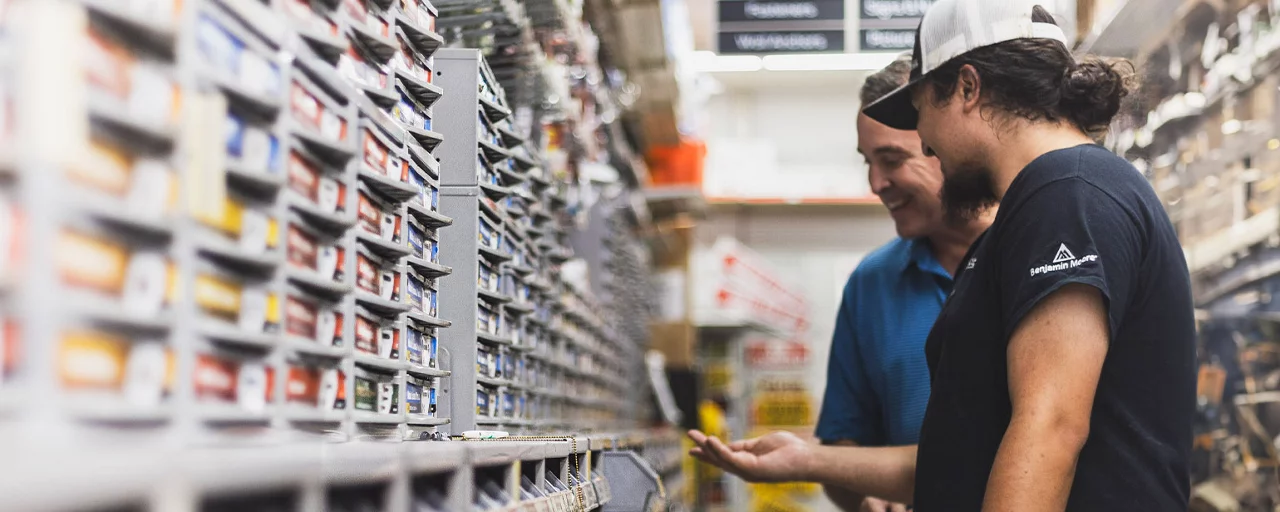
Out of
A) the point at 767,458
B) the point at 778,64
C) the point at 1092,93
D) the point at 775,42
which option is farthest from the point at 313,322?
the point at 778,64

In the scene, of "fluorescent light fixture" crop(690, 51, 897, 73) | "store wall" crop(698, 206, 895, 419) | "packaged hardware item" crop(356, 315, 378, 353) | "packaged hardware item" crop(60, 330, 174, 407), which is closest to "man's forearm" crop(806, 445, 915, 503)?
"packaged hardware item" crop(356, 315, 378, 353)

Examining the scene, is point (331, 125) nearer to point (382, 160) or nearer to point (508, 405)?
point (382, 160)

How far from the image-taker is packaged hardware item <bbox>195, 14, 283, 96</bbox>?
2.71 feet

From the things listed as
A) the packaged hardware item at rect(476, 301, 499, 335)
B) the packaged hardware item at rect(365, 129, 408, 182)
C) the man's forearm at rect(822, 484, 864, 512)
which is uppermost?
the packaged hardware item at rect(365, 129, 408, 182)

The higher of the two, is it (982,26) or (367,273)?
(982,26)

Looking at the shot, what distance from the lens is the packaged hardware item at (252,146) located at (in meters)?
0.87

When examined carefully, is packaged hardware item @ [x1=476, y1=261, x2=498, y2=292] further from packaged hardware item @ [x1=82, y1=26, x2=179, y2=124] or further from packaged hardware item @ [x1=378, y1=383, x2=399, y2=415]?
packaged hardware item @ [x1=82, y1=26, x2=179, y2=124]

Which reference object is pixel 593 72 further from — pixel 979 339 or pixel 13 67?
pixel 13 67

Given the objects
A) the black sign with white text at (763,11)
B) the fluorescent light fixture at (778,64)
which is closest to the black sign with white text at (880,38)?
the black sign with white text at (763,11)

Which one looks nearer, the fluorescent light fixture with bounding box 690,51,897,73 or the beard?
the beard

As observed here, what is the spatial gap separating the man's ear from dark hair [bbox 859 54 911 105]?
2.44ft

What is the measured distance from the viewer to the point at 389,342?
1371mm

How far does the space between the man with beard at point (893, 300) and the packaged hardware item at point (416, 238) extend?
1.30 metres

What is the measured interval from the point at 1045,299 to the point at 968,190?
35 centimetres
